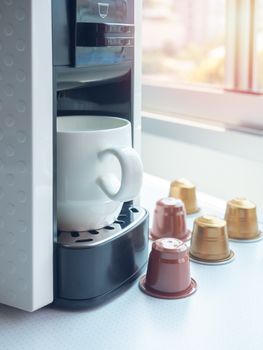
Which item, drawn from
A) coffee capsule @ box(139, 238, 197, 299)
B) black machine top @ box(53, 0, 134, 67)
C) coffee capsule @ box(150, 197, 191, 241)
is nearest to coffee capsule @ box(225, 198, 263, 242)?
coffee capsule @ box(150, 197, 191, 241)

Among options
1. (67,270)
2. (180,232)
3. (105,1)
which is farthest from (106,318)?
(105,1)

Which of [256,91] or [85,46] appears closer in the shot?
[85,46]

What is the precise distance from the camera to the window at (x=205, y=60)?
1.21m

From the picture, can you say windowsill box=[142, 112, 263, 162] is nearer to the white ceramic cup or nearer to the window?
the window

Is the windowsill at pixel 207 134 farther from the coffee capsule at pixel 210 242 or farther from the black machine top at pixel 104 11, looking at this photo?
the black machine top at pixel 104 11

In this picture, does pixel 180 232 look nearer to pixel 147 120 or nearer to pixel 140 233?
pixel 140 233

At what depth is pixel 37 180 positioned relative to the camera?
0.57 m

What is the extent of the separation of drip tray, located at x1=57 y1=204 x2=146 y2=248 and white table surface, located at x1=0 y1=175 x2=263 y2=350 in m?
0.07

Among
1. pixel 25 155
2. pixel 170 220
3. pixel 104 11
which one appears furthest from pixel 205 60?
pixel 25 155

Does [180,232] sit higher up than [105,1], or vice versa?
[105,1]

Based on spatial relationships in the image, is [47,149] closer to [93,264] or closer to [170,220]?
[93,264]

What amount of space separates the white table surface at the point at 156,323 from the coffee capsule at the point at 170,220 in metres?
0.12

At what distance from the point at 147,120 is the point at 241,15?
31cm

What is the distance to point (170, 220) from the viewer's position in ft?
2.60
